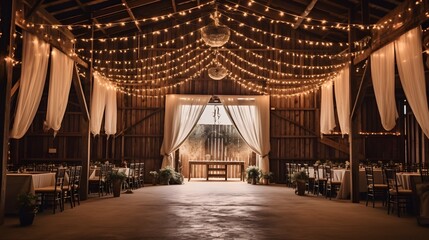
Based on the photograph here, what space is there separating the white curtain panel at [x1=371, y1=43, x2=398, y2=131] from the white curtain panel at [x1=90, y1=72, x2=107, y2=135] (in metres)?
7.46

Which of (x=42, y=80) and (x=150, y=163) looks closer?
(x=42, y=80)

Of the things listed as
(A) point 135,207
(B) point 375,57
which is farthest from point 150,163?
(B) point 375,57

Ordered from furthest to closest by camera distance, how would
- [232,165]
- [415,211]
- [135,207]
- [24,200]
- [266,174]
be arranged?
1. [232,165]
2. [266,174]
3. [135,207]
4. [415,211]
5. [24,200]

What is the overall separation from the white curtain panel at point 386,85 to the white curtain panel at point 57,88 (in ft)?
22.1

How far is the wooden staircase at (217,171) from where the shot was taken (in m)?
17.9

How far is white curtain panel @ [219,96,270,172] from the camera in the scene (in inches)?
643

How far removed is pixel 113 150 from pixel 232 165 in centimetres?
540

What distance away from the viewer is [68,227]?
21.3ft

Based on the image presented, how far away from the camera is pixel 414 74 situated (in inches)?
312

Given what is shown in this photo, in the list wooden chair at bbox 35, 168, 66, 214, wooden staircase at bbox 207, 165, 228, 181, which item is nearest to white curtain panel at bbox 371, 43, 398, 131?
wooden chair at bbox 35, 168, 66, 214

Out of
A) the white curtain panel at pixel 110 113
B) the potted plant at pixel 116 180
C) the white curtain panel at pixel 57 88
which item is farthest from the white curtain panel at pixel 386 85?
the white curtain panel at pixel 110 113

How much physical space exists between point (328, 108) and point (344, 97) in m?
1.94

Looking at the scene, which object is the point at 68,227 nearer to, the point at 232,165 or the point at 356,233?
the point at 356,233

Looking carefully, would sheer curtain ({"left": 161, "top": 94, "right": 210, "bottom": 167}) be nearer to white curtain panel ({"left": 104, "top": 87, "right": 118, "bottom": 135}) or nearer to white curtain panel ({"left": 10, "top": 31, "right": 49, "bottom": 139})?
white curtain panel ({"left": 104, "top": 87, "right": 118, "bottom": 135})
